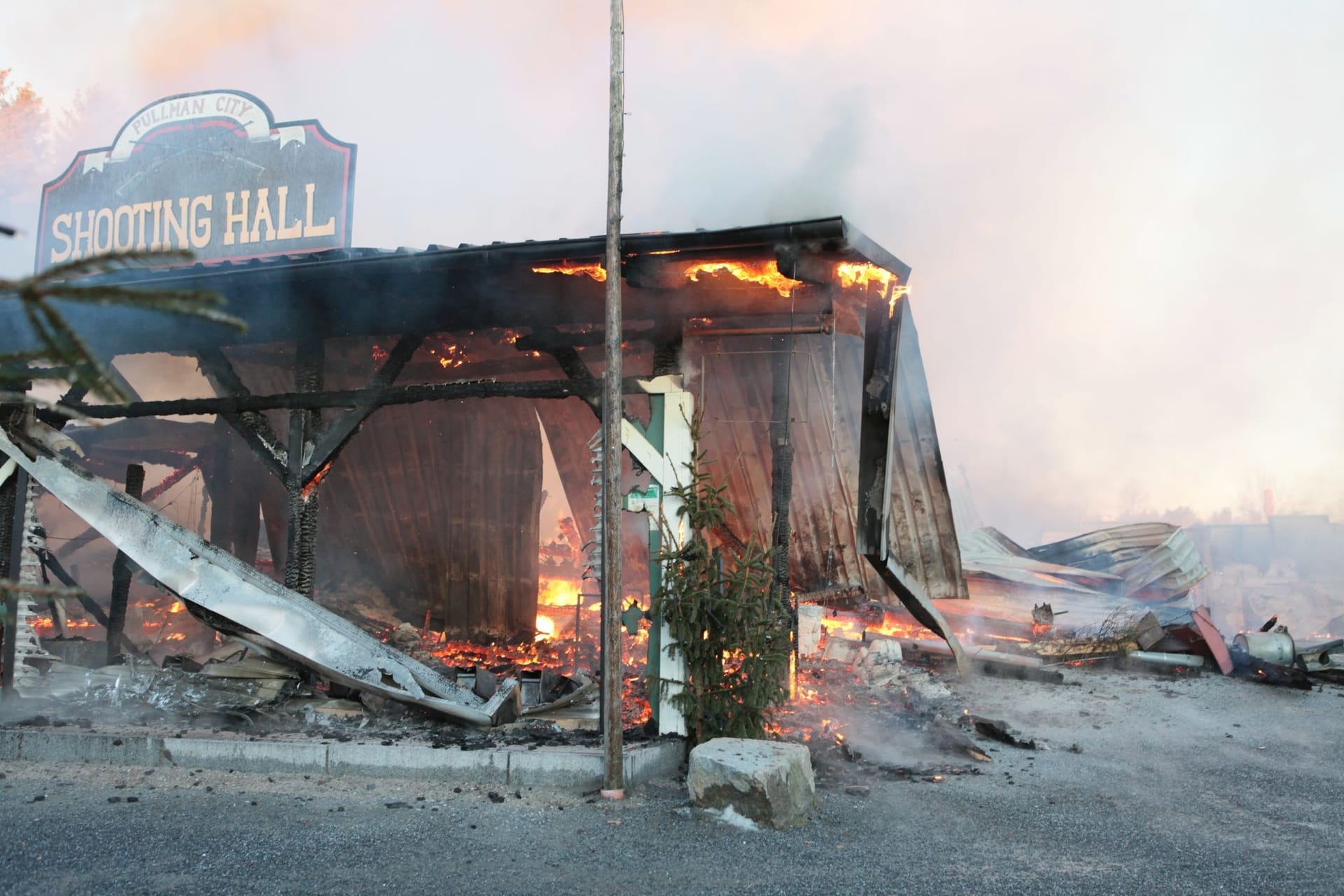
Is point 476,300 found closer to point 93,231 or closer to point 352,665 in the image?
point 352,665

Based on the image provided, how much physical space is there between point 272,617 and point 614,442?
3.42 meters

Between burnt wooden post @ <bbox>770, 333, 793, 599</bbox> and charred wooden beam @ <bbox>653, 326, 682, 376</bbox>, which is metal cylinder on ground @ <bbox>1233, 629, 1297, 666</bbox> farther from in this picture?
charred wooden beam @ <bbox>653, 326, 682, 376</bbox>

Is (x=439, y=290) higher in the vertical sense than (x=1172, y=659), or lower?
higher

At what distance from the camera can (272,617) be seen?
280 inches

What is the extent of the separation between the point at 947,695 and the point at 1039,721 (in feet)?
3.39

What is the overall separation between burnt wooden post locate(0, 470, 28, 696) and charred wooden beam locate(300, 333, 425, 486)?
2.59 meters

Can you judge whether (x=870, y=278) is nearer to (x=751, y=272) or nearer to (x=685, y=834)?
(x=751, y=272)

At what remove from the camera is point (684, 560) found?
6.70 meters

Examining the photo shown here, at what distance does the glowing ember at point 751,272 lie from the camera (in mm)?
6516

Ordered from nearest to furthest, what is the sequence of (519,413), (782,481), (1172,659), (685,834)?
(685,834)
(782,481)
(1172,659)
(519,413)

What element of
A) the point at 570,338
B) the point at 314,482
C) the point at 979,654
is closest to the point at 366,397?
the point at 314,482

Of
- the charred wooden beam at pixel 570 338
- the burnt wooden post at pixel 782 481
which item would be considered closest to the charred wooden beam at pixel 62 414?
the charred wooden beam at pixel 570 338

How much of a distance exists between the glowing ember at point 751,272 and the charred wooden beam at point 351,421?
300cm

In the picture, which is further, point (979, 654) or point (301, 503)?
point (979, 654)
